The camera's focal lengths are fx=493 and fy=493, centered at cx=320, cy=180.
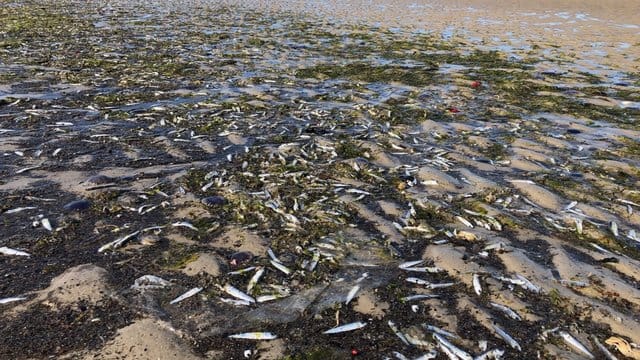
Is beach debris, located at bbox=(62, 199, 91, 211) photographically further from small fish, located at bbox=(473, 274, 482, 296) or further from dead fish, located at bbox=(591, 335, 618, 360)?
dead fish, located at bbox=(591, 335, 618, 360)

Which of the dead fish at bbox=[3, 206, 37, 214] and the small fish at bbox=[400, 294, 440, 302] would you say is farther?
the dead fish at bbox=[3, 206, 37, 214]

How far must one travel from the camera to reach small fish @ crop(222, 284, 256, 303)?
462 cm

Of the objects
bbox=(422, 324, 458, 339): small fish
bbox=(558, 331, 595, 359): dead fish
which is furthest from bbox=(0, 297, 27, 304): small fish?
bbox=(558, 331, 595, 359): dead fish

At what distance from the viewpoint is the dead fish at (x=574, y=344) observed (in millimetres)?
4052

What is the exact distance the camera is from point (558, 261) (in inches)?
210

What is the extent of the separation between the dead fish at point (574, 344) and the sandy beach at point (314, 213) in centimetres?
6

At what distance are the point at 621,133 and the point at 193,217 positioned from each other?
27.8ft

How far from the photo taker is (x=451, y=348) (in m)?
4.05

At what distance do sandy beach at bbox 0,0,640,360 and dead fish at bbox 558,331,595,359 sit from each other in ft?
0.21

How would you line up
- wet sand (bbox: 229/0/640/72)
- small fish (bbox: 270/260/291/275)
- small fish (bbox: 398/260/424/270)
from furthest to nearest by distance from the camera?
wet sand (bbox: 229/0/640/72) < small fish (bbox: 398/260/424/270) < small fish (bbox: 270/260/291/275)

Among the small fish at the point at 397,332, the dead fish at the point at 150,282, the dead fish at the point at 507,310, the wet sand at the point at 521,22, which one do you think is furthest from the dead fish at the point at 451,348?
the wet sand at the point at 521,22

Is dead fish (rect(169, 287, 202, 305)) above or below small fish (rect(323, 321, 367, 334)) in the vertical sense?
below

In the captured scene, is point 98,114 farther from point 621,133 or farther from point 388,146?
point 621,133

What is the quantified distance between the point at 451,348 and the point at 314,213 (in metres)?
2.72
